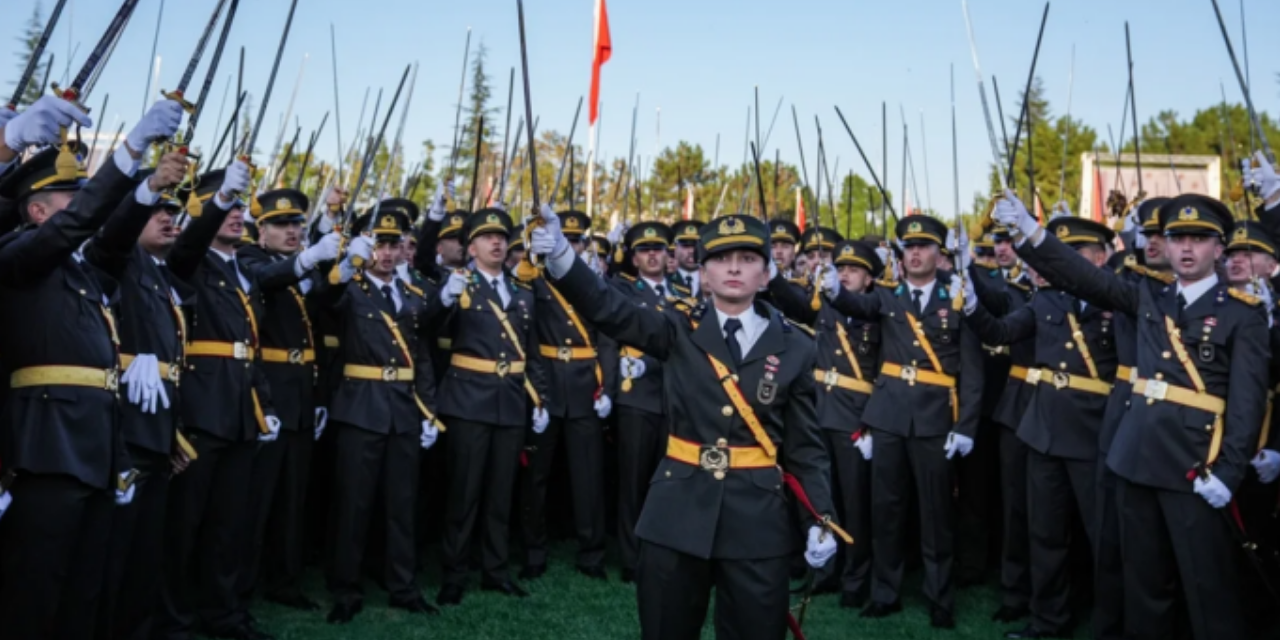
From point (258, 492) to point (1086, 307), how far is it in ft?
18.9

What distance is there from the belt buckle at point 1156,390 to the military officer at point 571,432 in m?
4.31

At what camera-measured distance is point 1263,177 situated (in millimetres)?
6035

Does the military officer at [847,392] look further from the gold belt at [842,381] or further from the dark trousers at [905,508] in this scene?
the dark trousers at [905,508]

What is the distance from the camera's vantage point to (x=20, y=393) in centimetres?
474

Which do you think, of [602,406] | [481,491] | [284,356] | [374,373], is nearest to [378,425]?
[374,373]

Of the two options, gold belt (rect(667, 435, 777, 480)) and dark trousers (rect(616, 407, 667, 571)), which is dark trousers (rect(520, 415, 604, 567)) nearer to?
dark trousers (rect(616, 407, 667, 571))

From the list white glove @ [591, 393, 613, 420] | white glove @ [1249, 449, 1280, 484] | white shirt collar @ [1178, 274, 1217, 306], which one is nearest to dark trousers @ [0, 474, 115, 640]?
white glove @ [591, 393, 613, 420]

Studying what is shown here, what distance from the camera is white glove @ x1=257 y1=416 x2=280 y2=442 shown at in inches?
270

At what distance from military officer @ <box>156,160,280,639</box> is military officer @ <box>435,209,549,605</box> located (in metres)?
1.61

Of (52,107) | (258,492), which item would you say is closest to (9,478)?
(52,107)

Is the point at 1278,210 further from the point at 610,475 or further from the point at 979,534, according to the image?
the point at 610,475

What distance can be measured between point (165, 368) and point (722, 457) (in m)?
3.04

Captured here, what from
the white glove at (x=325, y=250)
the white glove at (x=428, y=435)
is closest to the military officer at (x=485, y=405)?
the white glove at (x=428, y=435)

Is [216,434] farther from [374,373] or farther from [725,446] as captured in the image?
[725,446]
